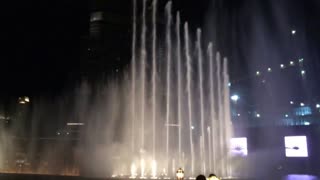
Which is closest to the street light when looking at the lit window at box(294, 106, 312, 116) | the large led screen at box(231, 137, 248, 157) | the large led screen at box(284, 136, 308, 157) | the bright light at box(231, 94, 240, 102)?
the bright light at box(231, 94, 240, 102)

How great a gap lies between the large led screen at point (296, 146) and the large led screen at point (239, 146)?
12.7ft

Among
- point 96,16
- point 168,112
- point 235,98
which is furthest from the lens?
point 235,98

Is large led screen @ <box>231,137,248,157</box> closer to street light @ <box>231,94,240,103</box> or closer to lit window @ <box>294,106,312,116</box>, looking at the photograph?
lit window @ <box>294,106,312,116</box>

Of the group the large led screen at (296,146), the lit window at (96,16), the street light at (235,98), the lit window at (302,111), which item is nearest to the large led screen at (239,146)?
the large led screen at (296,146)

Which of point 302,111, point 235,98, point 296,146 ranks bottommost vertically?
point 296,146

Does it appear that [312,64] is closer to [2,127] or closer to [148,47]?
[148,47]

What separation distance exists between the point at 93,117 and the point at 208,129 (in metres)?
10.6

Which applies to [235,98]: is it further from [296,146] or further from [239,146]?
[296,146]

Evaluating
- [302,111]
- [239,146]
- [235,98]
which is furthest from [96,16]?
[302,111]

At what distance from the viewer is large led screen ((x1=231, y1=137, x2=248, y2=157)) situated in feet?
109

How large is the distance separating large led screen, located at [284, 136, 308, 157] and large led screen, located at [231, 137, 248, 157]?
388 centimetres

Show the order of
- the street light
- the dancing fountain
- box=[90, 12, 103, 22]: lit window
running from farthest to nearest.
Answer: the street light < box=[90, 12, 103, 22]: lit window < the dancing fountain

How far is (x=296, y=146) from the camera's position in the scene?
3175 centimetres

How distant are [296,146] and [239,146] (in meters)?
5.21
